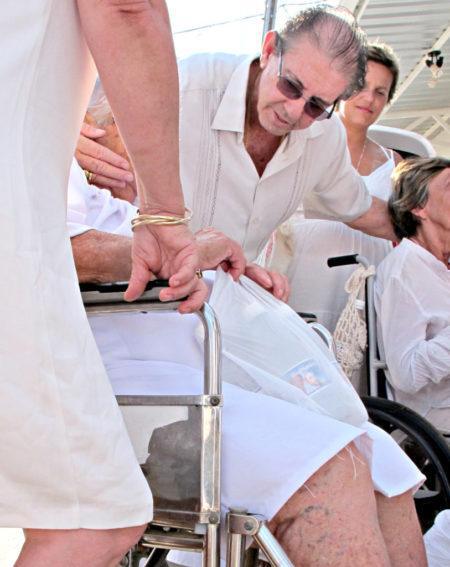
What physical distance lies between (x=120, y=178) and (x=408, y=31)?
8.75 m

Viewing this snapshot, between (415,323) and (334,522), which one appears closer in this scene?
(334,522)

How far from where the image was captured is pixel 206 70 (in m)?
2.93

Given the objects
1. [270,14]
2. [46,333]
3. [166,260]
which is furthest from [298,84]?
[270,14]

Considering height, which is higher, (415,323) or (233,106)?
(233,106)

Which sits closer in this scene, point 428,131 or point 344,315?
point 344,315

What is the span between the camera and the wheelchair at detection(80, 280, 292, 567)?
1.70 m

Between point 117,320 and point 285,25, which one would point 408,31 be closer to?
point 285,25

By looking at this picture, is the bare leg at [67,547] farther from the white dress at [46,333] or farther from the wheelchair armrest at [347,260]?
the wheelchair armrest at [347,260]

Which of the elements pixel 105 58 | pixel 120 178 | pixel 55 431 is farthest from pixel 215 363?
pixel 120 178

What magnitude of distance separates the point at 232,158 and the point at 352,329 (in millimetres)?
1068

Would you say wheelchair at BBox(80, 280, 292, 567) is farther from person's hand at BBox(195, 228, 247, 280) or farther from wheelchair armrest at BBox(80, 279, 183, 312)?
person's hand at BBox(195, 228, 247, 280)

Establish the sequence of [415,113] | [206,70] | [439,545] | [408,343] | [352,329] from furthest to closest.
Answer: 1. [415,113]
2. [352,329]
3. [408,343]
4. [206,70]
5. [439,545]

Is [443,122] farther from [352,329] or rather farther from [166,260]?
[166,260]

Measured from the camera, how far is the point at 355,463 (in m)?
1.78
